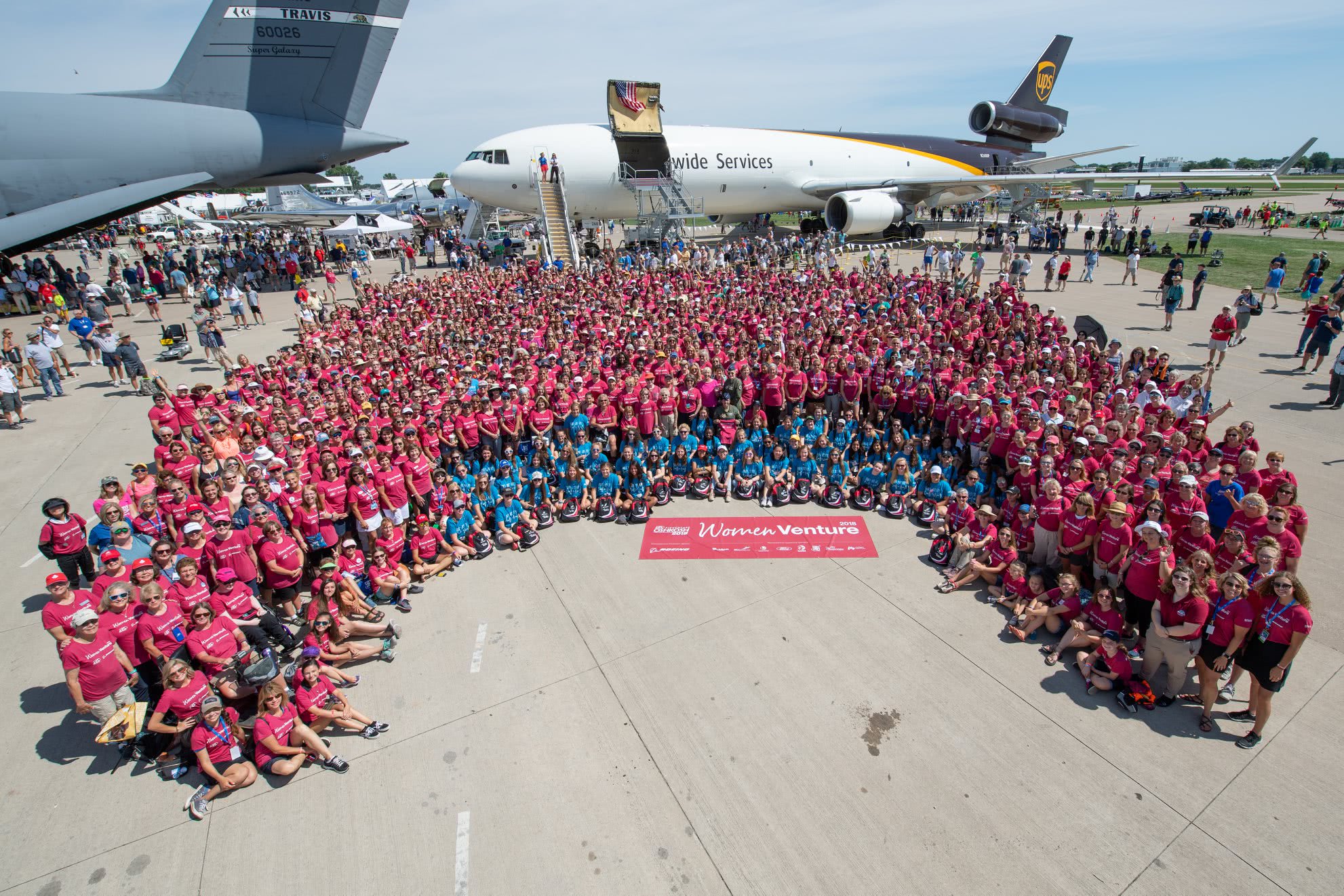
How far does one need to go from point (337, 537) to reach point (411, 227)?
3712 cm

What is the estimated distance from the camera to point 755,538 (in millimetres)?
7938

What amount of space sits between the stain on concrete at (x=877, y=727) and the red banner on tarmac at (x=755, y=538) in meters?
2.49

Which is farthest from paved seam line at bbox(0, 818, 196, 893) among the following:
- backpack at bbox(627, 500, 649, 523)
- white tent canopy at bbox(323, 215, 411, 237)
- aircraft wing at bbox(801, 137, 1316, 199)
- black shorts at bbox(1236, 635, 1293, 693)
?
white tent canopy at bbox(323, 215, 411, 237)

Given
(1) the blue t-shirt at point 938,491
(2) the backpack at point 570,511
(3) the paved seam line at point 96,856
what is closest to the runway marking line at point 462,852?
(3) the paved seam line at point 96,856

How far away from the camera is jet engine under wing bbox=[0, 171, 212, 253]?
11477 millimetres

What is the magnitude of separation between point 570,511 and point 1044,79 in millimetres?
47189

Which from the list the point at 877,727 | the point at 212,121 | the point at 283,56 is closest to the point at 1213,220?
the point at 877,727

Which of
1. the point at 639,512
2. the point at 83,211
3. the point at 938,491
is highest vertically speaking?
the point at 83,211

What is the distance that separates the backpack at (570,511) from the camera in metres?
8.56

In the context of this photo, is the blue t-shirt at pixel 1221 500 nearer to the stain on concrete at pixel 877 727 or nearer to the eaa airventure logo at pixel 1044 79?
the stain on concrete at pixel 877 727

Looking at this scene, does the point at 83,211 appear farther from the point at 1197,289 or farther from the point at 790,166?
the point at 1197,289

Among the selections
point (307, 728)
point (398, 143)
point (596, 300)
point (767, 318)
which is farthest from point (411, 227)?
point (307, 728)

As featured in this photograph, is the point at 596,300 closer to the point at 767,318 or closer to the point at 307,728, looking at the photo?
the point at 767,318

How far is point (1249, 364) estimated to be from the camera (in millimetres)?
13266
